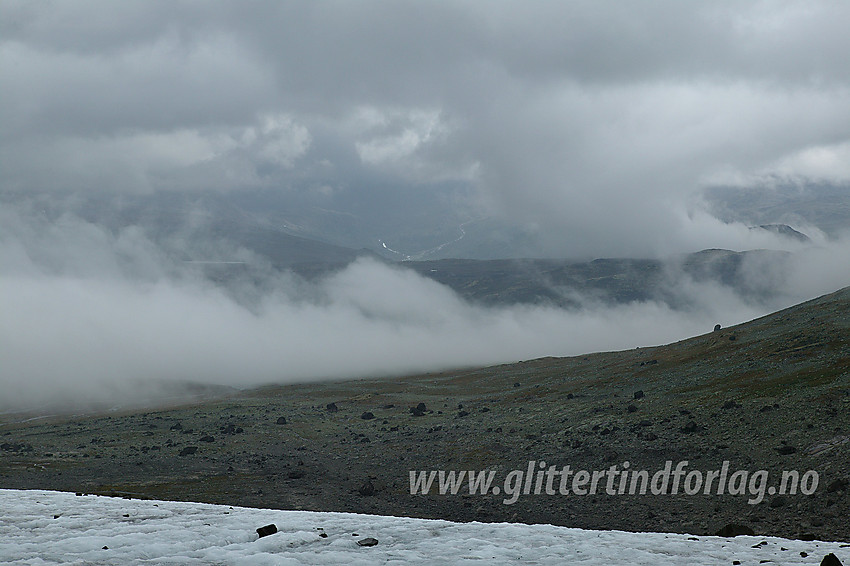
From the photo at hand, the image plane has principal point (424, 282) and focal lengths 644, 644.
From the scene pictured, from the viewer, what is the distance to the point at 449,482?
4859cm

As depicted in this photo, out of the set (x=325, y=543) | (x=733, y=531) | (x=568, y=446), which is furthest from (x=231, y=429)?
(x=733, y=531)

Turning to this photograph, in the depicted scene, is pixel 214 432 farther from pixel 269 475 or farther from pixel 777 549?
pixel 777 549

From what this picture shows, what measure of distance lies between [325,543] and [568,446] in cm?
3358

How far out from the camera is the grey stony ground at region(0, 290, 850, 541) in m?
35.6

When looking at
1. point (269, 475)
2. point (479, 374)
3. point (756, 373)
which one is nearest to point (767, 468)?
point (756, 373)

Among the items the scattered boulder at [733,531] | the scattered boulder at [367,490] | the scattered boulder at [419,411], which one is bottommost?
the scattered boulder at [419,411]

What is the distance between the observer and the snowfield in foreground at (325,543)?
20.3 metres

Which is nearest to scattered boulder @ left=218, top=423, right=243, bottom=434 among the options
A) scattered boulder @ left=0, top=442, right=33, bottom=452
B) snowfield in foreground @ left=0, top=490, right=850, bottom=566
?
scattered boulder @ left=0, top=442, right=33, bottom=452

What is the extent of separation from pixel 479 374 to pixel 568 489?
145m

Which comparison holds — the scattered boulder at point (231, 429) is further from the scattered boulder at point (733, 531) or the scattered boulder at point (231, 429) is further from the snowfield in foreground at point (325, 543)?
the scattered boulder at point (733, 531)

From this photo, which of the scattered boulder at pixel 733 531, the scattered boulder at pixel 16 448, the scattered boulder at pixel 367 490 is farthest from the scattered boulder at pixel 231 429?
the scattered boulder at pixel 733 531

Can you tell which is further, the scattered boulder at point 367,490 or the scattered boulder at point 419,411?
the scattered boulder at point 419,411

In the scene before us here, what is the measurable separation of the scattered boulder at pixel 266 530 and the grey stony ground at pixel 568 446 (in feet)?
59.2

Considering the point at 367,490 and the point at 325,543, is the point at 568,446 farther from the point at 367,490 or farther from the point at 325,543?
the point at 325,543
